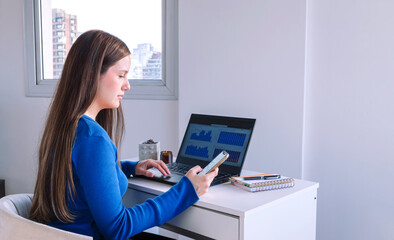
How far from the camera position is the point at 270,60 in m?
2.01

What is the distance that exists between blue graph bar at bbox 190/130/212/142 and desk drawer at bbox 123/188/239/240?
0.43m

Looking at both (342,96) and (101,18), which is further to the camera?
(101,18)

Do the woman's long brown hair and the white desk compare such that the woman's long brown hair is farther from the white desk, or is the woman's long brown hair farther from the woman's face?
the white desk

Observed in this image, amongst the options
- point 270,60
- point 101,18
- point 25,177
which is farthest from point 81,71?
point 25,177

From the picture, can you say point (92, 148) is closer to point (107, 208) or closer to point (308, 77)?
point (107, 208)

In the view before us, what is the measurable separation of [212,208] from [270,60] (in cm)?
103

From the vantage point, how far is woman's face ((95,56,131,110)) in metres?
1.21

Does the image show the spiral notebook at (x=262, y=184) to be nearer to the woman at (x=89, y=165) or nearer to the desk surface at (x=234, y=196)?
the desk surface at (x=234, y=196)

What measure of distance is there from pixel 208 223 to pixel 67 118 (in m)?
0.55

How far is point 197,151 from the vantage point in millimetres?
1678

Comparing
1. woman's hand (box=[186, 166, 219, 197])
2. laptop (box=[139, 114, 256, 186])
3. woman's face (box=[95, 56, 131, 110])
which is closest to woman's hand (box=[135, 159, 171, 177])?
laptop (box=[139, 114, 256, 186])

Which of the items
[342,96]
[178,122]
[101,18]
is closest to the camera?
[342,96]

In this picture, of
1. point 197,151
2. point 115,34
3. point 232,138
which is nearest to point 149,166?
point 197,151

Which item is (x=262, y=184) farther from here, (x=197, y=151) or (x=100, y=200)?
(x=100, y=200)
